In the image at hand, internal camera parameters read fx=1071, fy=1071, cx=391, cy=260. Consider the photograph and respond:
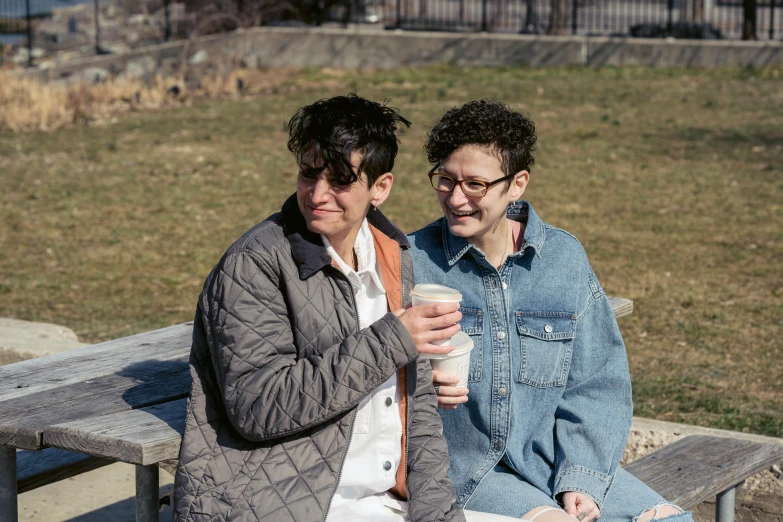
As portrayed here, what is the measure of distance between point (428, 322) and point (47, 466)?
1.49 meters

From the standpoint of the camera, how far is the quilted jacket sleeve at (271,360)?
229 cm

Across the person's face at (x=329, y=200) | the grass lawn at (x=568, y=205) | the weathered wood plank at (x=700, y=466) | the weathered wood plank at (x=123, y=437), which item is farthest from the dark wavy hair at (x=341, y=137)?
the grass lawn at (x=568, y=205)

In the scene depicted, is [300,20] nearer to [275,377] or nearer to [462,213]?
[462,213]

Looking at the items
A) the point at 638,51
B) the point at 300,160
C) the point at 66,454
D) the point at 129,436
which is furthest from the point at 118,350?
the point at 638,51

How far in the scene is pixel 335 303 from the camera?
8.04ft

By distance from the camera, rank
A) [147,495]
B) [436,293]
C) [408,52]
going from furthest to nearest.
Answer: [408,52]
[147,495]
[436,293]

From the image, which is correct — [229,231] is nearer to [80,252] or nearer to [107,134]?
[80,252]

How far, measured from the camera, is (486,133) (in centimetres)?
284

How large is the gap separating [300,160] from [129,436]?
737mm

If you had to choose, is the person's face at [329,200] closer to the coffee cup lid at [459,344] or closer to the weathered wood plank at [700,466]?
the coffee cup lid at [459,344]

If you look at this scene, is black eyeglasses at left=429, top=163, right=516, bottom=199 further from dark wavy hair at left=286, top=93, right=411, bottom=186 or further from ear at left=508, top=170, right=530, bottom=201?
dark wavy hair at left=286, top=93, right=411, bottom=186

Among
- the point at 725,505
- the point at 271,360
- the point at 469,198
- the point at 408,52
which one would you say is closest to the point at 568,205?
the point at 725,505

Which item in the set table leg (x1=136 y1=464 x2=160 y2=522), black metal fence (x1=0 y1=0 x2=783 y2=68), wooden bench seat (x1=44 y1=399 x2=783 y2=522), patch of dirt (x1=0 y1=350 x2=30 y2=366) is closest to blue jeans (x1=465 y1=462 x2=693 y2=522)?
wooden bench seat (x1=44 y1=399 x2=783 y2=522)

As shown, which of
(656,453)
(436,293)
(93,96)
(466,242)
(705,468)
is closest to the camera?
(436,293)
